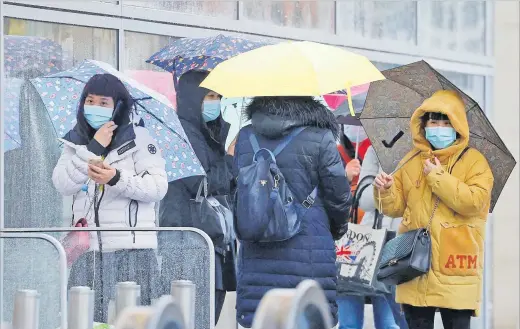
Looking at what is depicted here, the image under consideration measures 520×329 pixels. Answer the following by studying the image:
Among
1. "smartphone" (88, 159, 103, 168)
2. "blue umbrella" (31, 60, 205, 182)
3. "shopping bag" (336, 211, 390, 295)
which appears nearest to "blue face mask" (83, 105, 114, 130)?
"blue umbrella" (31, 60, 205, 182)

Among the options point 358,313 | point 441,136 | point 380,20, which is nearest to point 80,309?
point 441,136

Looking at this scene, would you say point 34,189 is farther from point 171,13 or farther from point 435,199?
point 435,199

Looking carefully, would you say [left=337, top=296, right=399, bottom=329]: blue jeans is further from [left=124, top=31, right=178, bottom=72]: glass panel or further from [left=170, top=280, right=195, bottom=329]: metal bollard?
[left=170, top=280, right=195, bottom=329]: metal bollard

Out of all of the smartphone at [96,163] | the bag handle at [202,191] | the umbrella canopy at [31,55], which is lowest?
the bag handle at [202,191]

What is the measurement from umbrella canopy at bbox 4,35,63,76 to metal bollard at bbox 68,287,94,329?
1.96 meters

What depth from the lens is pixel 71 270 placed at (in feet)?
23.9

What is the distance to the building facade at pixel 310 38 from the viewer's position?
8.83 meters

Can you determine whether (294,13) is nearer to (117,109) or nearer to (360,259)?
(360,259)

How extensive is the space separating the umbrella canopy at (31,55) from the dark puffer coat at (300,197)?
52.0 inches

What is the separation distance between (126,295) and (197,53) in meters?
2.45

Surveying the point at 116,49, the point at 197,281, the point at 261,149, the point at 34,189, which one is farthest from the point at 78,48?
the point at 197,281

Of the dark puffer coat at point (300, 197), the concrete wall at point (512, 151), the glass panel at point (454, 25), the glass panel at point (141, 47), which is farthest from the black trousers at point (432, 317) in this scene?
the concrete wall at point (512, 151)

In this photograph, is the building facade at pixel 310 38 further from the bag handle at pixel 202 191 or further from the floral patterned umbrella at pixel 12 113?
the bag handle at pixel 202 191

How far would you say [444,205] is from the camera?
348 inches
